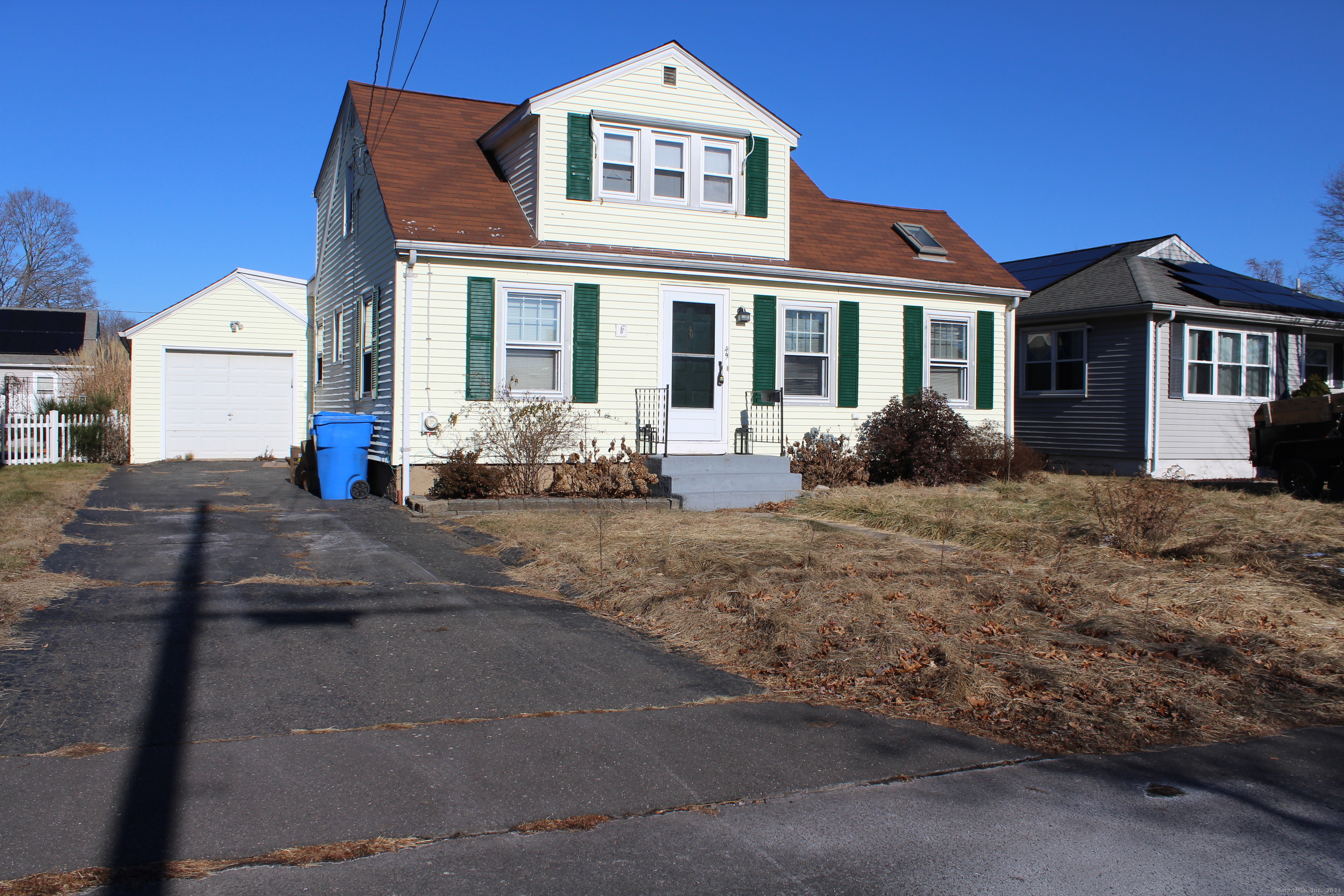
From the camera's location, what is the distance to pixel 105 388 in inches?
813

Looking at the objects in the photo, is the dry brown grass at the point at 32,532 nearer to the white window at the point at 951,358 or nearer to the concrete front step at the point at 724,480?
the concrete front step at the point at 724,480

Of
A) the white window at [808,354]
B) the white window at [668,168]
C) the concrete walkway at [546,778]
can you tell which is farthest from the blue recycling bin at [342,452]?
the concrete walkway at [546,778]

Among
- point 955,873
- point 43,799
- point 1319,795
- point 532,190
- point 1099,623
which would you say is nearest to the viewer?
point 955,873

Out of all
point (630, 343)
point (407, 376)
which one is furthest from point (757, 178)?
point (407, 376)

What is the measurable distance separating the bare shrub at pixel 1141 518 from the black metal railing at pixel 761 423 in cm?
565

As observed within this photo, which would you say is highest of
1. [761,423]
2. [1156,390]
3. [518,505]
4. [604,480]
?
[1156,390]

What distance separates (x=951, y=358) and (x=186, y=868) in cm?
1521

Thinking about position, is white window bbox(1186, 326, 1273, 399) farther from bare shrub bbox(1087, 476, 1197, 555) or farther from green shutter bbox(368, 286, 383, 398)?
green shutter bbox(368, 286, 383, 398)

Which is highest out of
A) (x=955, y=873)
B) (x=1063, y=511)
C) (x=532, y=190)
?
(x=532, y=190)

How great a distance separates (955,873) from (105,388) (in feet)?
71.6

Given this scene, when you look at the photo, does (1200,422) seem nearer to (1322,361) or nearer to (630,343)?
(1322,361)

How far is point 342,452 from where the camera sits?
1364cm

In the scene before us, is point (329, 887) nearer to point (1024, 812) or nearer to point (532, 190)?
point (1024, 812)

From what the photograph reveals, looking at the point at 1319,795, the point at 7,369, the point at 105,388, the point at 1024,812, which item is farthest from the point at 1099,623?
the point at 7,369
